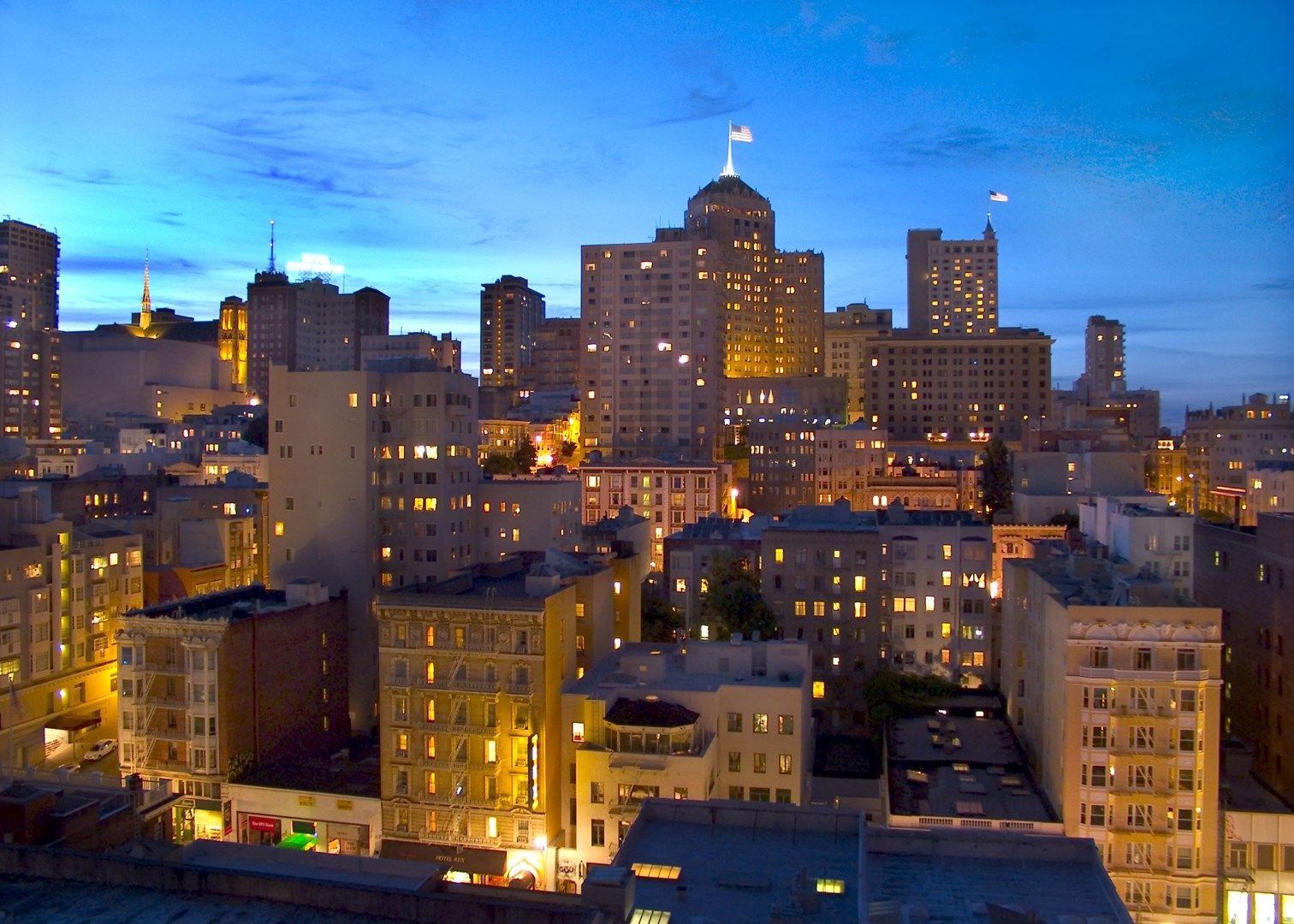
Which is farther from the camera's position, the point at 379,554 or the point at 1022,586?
the point at 379,554

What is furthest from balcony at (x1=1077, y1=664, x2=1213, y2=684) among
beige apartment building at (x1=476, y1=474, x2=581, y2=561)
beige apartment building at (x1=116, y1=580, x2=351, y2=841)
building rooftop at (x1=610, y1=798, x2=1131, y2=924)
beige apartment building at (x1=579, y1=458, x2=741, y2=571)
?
beige apartment building at (x1=579, y1=458, x2=741, y2=571)

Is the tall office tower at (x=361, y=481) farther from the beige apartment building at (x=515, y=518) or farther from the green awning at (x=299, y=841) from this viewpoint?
the green awning at (x=299, y=841)

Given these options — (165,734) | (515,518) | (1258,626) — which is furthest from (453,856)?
(1258,626)

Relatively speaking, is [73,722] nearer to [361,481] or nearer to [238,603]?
[238,603]

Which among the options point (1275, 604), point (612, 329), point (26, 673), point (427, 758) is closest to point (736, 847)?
point (427, 758)

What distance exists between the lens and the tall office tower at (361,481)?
2397 inches

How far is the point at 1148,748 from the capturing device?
120ft

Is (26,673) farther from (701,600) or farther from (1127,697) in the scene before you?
(1127,697)

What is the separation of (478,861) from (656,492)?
68684 millimetres

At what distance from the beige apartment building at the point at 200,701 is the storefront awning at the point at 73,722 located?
1152 centimetres

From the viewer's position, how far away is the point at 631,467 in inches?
4254

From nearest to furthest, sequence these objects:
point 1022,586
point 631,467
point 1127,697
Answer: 1. point 1127,697
2. point 1022,586
3. point 631,467

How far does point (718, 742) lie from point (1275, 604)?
86.9 ft

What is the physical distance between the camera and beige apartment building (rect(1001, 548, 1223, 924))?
36375mm
